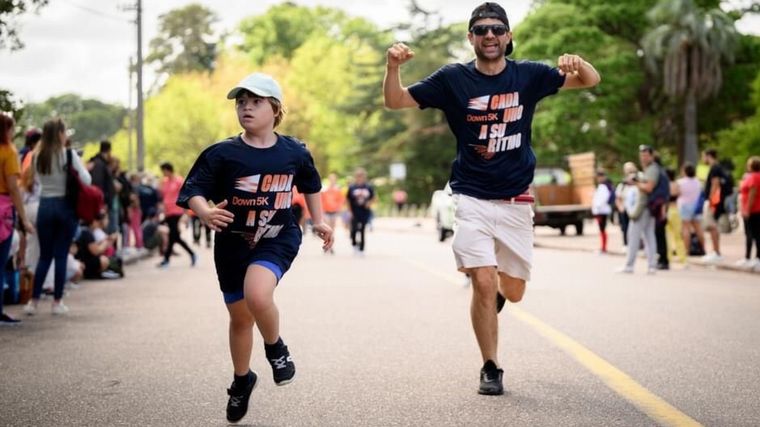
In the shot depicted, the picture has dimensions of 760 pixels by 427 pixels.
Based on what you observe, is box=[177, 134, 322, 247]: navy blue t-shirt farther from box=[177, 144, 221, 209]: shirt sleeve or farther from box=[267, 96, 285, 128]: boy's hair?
box=[267, 96, 285, 128]: boy's hair

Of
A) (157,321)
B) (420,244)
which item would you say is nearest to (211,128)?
(420,244)

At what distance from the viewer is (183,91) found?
3036 inches

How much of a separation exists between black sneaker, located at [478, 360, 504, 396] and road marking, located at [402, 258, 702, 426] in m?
0.62

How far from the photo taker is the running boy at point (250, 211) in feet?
18.6

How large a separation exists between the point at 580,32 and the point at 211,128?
29.0m

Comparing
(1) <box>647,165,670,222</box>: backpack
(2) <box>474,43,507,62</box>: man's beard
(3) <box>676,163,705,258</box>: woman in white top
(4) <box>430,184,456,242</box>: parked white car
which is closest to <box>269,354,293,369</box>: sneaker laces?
(2) <box>474,43,507,62</box>: man's beard

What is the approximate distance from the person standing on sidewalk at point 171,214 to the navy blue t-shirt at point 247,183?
45.0 ft

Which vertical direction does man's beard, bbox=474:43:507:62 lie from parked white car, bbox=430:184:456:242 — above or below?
above

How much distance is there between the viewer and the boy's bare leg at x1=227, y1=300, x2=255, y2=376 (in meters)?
5.80

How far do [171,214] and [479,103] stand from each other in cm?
1390

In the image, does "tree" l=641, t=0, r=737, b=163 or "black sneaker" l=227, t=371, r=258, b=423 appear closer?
"black sneaker" l=227, t=371, r=258, b=423

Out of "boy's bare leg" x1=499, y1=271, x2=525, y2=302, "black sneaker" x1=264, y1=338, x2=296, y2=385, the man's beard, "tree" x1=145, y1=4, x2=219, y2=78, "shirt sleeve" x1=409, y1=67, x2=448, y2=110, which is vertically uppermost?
"tree" x1=145, y1=4, x2=219, y2=78

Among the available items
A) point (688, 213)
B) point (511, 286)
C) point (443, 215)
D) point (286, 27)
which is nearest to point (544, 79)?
point (511, 286)

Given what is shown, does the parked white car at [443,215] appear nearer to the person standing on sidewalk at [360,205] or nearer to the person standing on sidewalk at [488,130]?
the person standing on sidewalk at [360,205]
